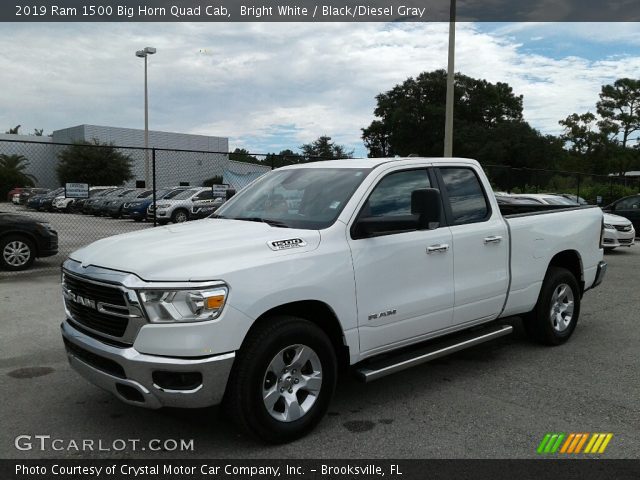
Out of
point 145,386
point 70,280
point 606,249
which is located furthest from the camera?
point 606,249

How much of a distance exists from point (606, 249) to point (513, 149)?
3620 cm

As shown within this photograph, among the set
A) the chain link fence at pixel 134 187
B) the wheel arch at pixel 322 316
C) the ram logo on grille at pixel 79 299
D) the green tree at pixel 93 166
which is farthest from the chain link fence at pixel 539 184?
the green tree at pixel 93 166

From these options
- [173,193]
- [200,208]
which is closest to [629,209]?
[200,208]

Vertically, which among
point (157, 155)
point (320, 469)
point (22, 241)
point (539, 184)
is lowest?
point (320, 469)

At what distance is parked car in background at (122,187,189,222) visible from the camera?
25.4 metres

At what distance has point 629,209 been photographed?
17.9 meters

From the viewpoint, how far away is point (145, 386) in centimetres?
331

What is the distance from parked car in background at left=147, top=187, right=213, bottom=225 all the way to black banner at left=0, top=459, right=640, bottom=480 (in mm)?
19884

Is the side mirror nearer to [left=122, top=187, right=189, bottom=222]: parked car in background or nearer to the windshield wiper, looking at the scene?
the windshield wiper

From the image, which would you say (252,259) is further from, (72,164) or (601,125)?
(601,125)

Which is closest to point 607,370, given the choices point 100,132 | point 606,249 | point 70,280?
point 70,280

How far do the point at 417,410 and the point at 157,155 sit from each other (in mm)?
45483

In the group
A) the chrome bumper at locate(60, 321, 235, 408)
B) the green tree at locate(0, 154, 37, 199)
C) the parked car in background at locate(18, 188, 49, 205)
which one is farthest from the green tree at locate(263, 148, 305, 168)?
the green tree at locate(0, 154, 37, 199)

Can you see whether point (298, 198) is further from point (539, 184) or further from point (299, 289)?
point (539, 184)
